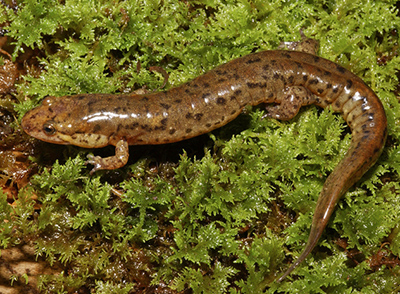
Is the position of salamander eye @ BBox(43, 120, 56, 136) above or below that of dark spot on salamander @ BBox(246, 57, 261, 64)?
below

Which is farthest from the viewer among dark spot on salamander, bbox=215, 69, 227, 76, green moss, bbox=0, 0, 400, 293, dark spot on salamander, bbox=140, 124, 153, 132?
dark spot on salamander, bbox=215, 69, 227, 76

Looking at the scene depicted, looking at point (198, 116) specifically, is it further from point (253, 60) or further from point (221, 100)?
point (253, 60)

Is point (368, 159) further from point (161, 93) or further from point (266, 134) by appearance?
point (161, 93)

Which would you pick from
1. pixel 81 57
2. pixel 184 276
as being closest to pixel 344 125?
pixel 184 276

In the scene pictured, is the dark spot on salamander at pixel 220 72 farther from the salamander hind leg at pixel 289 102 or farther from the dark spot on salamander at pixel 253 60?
the salamander hind leg at pixel 289 102

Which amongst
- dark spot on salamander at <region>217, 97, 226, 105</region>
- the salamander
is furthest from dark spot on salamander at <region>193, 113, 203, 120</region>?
dark spot on salamander at <region>217, 97, 226, 105</region>

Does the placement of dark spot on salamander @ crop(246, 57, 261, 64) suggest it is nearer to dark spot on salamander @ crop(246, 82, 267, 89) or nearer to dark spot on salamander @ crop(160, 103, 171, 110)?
dark spot on salamander @ crop(246, 82, 267, 89)

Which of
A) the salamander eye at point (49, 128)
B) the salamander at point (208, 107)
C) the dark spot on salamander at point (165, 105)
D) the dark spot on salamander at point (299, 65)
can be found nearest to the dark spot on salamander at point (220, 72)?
the salamander at point (208, 107)

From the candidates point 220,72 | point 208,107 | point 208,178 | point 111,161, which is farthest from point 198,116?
point 111,161
